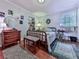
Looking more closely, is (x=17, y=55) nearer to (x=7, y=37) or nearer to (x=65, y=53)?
(x=7, y=37)

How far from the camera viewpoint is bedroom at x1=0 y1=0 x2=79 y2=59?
193 inches

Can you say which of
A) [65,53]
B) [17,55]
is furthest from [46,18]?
[17,55]

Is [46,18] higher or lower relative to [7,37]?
higher

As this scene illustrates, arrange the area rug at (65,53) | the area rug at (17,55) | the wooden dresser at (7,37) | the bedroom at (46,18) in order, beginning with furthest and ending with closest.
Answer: the bedroom at (46,18), the wooden dresser at (7,37), the area rug at (65,53), the area rug at (17,55)

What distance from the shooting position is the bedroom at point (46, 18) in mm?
4906

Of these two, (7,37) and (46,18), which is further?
(46,18)

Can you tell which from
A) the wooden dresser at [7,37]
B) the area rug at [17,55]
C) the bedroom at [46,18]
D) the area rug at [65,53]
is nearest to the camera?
the area rug at [17,55]

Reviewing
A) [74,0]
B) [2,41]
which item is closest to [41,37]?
[2,41]

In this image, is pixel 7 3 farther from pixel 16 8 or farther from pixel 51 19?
pixel 51 19

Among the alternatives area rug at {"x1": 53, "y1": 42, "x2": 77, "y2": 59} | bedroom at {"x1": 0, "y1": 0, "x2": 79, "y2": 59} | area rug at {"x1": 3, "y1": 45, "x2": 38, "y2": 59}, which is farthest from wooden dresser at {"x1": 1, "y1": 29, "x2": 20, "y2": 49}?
area rug at {"x1": 53, "y1": 42, "x2": 77, "y2": 59}

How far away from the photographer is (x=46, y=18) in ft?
24.9

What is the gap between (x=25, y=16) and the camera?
6.46 metres

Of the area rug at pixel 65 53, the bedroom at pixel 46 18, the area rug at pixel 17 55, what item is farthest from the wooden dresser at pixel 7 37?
the area rug at pixel 65 53

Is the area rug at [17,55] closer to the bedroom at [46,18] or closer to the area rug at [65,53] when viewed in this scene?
the area rug at [65,53]
